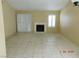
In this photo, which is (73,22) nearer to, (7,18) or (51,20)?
(7,18)

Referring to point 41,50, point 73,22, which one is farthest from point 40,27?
point 41,50

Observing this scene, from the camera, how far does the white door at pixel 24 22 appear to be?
7855 millimetres

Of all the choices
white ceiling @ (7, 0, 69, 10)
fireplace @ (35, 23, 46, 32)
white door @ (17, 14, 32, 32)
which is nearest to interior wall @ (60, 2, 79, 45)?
white ceiling @ (7, 0, 69, 10)

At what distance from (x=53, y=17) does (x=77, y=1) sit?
6.02 metres

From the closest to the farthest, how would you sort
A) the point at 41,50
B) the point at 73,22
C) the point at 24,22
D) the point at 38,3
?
the point at 41,50 < the point at 73,22 < the point at 38,3 < the point at 24,22

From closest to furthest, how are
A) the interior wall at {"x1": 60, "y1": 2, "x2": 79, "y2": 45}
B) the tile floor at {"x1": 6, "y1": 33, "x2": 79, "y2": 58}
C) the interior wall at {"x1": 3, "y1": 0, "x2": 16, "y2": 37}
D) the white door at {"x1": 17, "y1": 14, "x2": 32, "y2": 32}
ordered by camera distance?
1. the tile floor at {"x1": 6, "y1": 33, "x2": 79, "y2": 58}
2. the interior wall at {"x1": 60, "y1": 2, "x2": 79, "y2": 45}
3. the interior wall at {"x1": 3, "y1": 0, "x2": 16, "y2": 37}
4. the white door at {"x1": 17, "y1": 14, "x2": 32, "y2": 32}

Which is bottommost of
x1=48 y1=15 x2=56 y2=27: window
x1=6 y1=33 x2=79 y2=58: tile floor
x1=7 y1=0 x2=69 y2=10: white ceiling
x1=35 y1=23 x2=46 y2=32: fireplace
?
x1=6 y1=33 x2=79 y2=58: tile floor

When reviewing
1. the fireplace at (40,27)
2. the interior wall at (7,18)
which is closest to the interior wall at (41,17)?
the fireplace at (40,27)

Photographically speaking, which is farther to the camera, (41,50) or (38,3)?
(38,3)

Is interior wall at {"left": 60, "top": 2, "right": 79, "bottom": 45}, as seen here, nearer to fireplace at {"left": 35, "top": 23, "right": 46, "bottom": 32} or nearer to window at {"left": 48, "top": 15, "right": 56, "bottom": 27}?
window at {"left": 48, "top": 15, "right": 56, "bottom": 27}

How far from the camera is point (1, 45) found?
143cm

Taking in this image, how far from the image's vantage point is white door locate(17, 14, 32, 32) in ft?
25.8

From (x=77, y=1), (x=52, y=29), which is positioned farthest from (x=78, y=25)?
(x=52, y=29)

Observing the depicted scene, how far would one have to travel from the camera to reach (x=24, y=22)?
7.89m
